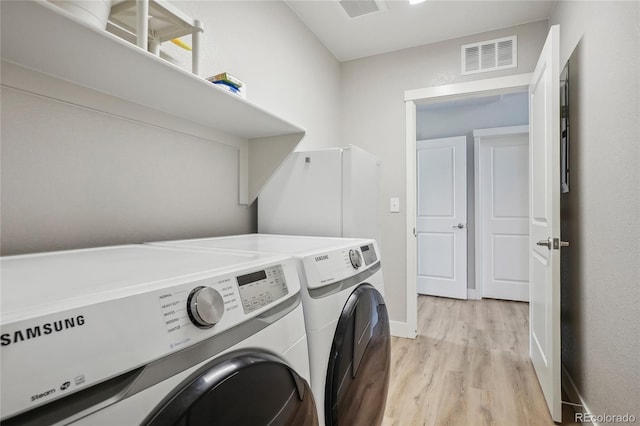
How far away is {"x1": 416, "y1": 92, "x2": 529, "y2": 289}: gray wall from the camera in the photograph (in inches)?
155

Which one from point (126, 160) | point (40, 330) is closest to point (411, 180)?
point (126, 160)

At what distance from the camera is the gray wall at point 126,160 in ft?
3.08

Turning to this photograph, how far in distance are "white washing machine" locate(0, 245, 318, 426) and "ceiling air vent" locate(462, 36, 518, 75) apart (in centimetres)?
260

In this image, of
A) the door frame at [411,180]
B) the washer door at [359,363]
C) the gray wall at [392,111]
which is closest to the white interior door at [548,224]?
the door frame at [411,180]

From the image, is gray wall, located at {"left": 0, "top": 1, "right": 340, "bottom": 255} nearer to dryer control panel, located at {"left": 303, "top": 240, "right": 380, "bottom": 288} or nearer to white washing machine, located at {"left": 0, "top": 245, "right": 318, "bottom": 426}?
white washing machine, located at {"left": 0, "top": 245, "right": 318, "bottom": 426}

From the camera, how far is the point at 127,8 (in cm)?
100

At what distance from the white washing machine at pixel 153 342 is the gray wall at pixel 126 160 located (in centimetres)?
25

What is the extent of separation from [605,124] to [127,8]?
186cm

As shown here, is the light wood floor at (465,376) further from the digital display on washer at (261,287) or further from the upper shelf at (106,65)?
the upper shelf at (106,65)

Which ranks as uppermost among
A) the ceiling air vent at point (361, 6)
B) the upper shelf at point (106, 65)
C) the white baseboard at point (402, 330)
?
the ceiling air vent at point (361, 6)

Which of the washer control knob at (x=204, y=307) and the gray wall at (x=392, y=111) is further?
the gray wall at (x=392, y=111)

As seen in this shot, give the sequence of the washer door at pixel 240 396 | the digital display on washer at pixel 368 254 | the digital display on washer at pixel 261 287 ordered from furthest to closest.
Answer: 1. the digital display on washer at pixel 368 254
2. the digital display on washer at pixel 261 287
3. the washer door at pixel 240 396

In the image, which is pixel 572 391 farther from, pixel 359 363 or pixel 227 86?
pixel 227 86

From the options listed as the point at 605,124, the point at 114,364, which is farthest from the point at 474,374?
the point at 114,364
